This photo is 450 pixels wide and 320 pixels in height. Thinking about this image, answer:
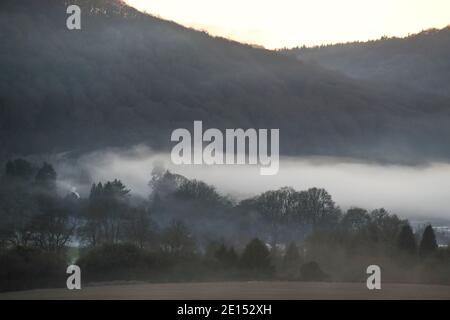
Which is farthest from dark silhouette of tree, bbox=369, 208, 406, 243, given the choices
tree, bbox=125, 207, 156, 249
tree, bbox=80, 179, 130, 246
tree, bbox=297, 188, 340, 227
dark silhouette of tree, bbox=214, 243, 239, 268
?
tree, bbox=80, 179, 130, 246

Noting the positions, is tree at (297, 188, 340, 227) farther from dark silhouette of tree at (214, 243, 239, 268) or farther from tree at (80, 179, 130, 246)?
tree at (80, 179, 130, 246)

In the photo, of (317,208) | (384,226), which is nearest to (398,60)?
(317,208)

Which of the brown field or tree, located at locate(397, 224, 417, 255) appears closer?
the brown field

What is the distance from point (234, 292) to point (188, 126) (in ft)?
124

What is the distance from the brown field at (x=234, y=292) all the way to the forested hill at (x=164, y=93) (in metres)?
31.1

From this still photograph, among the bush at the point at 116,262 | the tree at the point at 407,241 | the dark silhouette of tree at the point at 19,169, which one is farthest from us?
the dark silhouette of tree at the point at 19,169

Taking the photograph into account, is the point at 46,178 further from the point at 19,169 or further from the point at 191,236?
the point at 191,236

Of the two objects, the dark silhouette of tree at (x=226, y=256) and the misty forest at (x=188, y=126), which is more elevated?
the misty forest at (x=188, y=126)

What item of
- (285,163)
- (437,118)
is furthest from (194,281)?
(437,118)

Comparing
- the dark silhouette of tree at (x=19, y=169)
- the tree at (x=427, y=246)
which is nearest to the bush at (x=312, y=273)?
the tree at (x=427, y=246)

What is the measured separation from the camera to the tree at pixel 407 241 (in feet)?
138

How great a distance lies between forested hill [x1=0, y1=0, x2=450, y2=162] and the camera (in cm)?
7094

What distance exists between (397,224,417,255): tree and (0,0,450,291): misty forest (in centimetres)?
Result: 13

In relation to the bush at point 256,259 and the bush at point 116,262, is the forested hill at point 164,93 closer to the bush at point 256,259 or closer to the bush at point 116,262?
the bush at point 256,259
